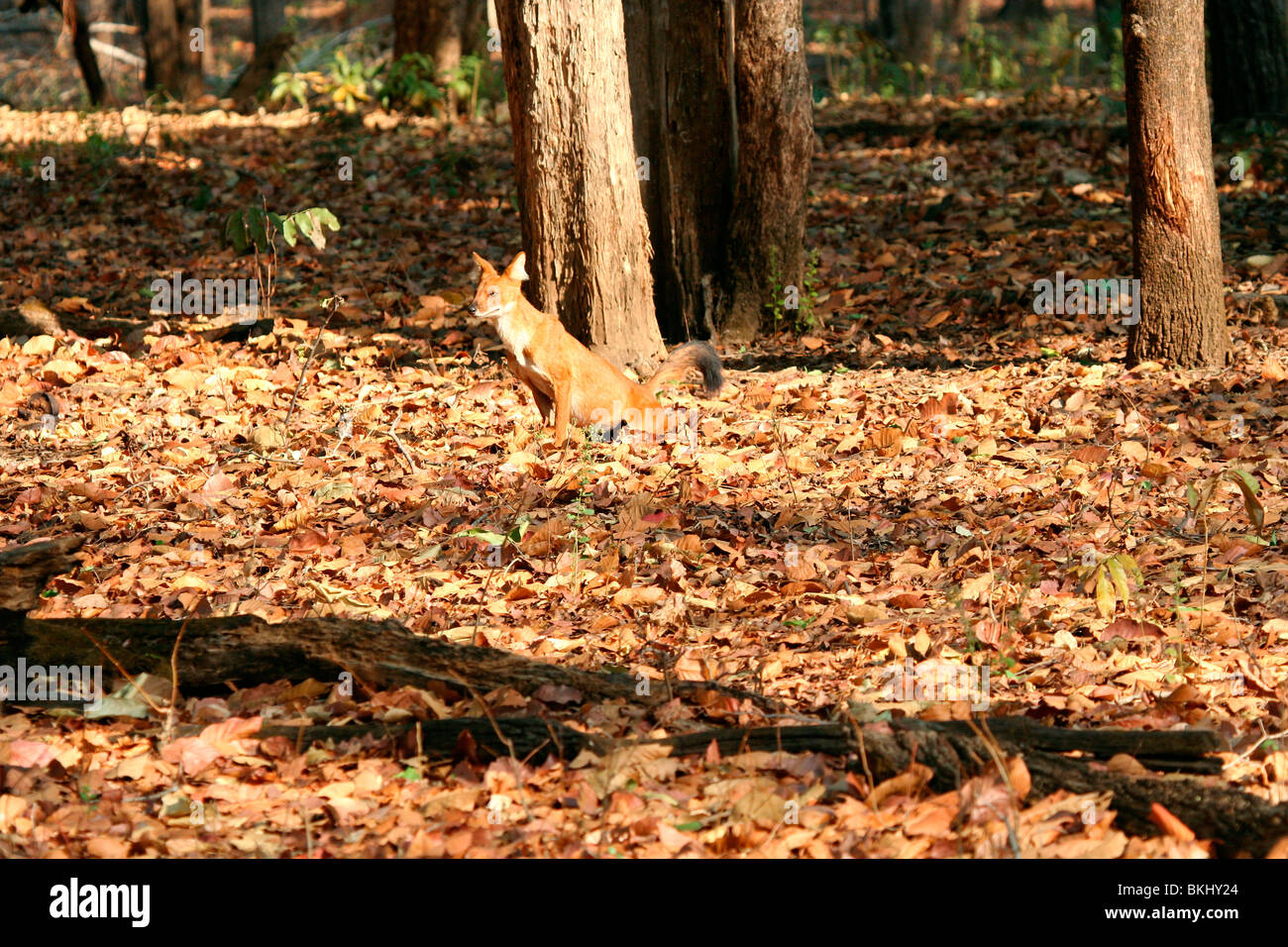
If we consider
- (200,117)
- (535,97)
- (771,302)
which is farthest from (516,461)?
(200,117)

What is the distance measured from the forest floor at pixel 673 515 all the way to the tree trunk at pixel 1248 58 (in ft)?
2.17

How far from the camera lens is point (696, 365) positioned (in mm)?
8227

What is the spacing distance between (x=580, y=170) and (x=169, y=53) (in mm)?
12851

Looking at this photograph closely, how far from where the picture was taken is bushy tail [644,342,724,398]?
8133 millimetres

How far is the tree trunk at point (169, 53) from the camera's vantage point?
59.8 ft

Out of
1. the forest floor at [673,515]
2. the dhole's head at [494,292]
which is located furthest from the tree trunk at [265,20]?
the dhole's head at [494,292]

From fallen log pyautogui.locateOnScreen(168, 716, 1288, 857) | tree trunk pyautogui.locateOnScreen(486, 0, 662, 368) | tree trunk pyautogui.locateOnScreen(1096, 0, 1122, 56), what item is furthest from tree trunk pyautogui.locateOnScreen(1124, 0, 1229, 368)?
tree trunk pyautogui.locateOnScreen(1096, 0, 1122, 56)

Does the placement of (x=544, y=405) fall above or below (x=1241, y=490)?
above

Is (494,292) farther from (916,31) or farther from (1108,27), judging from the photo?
(1108,27)

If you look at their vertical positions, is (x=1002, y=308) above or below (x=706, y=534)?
above

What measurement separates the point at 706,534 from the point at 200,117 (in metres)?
12.5

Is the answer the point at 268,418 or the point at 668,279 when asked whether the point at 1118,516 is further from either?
the point at 268,418

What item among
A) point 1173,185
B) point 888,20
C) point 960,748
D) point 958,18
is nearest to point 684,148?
point 1173,185
